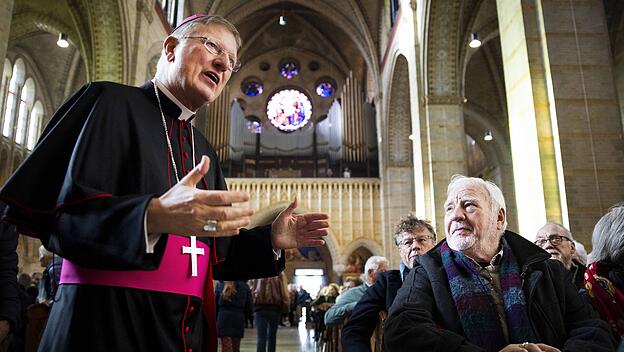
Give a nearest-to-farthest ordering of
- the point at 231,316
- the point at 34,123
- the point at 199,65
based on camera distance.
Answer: the point at 199,65, the point at 231,316, the point at 34,123

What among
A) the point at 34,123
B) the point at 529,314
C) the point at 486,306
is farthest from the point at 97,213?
the point at 34,123

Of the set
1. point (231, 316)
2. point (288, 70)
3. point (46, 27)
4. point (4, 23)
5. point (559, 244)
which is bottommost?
point (231, 316)

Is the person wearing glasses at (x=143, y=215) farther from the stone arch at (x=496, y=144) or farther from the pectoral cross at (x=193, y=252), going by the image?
the stone arch at (x=496, y=144)

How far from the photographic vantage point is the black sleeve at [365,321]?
2934mm

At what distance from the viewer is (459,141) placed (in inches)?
409

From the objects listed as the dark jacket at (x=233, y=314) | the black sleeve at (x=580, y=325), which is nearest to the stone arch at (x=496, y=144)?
the dark jacket at (x=233, y=314)

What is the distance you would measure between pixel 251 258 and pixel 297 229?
177mm

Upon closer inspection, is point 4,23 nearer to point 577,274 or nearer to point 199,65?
point 199,65

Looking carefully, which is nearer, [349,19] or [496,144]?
[496,144]

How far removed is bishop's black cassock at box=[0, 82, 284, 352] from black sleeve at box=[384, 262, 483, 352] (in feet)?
2.62

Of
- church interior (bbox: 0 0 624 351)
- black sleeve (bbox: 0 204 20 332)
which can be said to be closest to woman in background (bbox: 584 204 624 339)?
church interior (bbox: 0 0 624 351)

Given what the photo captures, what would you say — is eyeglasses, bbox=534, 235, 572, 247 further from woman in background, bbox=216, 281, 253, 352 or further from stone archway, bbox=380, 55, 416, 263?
stone archway, bbox=380, 55, 416, 263

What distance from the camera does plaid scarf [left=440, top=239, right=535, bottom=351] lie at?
1.86m

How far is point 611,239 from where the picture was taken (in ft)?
7.51
